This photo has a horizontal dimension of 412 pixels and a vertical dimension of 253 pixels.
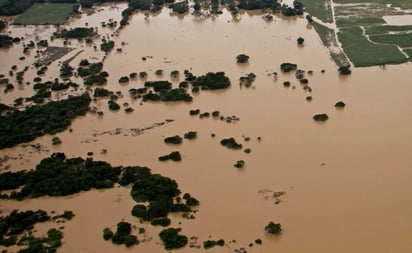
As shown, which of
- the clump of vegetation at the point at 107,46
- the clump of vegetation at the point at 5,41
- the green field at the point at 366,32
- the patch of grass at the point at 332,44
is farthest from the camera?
the clump of vegetation at the point at 5,41

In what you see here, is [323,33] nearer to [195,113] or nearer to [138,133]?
[195,113]

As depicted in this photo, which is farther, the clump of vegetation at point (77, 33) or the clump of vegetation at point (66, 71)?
the clump of vegetation at point (77, 33)

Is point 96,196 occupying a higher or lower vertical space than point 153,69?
lower

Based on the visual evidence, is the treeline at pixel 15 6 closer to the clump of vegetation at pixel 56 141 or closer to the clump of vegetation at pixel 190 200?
the clump of vegetation at pixel 56 141

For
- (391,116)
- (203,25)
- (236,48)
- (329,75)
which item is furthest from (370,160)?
(203,25)

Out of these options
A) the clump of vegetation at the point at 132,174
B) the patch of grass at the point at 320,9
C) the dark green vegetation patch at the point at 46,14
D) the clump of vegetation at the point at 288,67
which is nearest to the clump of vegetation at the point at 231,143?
the clump of vegetation at the point at 132,174

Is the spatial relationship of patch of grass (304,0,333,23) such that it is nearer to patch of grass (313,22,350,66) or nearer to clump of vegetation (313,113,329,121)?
patch of grass (313,22,350,66)
